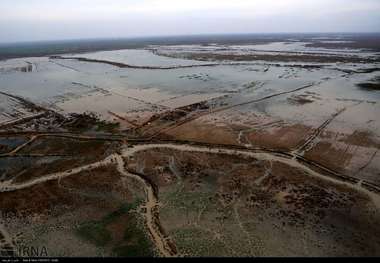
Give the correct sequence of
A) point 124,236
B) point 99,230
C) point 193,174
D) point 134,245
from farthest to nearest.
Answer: point 193,174
point 99,230
point 124,236
point 134,245

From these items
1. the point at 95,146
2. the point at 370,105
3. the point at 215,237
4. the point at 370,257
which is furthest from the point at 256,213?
the point at 370,105

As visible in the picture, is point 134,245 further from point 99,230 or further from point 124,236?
point 99,230

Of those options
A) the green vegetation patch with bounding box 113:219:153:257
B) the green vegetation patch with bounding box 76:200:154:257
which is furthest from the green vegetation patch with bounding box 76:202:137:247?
the green vegetation patch with bounding box 113:219:153:257

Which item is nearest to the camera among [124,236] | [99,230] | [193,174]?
[124,236]

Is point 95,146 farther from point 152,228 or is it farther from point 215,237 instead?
point 215,237

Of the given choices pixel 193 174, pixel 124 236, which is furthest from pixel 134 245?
pixel 193 174

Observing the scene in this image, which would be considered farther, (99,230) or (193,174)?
(193,174)

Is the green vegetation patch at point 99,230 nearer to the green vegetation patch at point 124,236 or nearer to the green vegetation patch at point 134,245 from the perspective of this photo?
the green vegetation patch at point 124,236

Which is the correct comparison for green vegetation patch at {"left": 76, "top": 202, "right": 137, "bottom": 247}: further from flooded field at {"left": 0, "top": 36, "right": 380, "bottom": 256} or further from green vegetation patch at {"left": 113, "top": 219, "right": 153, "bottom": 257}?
green vegetation patch at {"left": 113, "top": 219, "right": 153, "bottom": 257}
